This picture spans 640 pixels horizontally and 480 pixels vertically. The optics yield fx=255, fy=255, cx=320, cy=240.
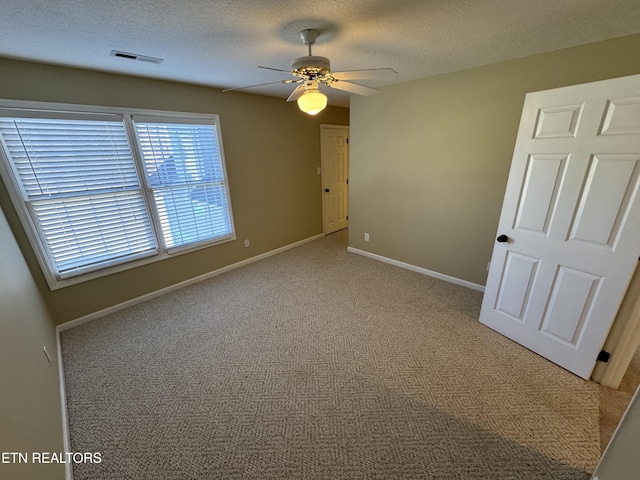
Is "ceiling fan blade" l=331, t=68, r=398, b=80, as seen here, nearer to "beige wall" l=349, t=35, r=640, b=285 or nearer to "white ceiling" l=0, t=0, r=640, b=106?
"white ceiling" l=0, t=0, r=640, b=106

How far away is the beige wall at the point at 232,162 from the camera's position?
2162mm

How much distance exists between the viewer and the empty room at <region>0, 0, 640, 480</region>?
4.64ft

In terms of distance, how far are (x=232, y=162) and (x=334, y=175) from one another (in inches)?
83.8

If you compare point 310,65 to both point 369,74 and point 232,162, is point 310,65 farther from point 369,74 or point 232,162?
point 232,162

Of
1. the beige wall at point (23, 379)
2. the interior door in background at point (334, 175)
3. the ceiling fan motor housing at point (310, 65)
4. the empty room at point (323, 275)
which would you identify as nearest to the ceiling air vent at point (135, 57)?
the empty room at point (323, 275)

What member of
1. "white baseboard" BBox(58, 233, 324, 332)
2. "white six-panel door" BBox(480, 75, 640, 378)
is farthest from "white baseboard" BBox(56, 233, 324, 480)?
"white six-panel door" BBox(480, 75, 640, 378)

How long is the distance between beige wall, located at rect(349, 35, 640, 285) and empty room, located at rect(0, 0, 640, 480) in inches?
0.9

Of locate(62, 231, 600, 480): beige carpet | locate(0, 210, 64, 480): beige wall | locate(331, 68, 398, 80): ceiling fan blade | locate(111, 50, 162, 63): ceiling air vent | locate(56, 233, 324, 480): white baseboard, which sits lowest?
locate(62, 231, 600, 480): beige carpet

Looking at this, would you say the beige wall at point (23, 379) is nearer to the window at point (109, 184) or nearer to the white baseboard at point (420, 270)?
the window at point (109, 184)

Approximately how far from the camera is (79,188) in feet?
7.78

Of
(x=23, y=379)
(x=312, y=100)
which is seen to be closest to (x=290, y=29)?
(x=312, y=100)

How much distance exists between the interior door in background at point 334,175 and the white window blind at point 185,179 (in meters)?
1.99

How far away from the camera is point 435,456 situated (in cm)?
141

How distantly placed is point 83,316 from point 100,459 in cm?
168
